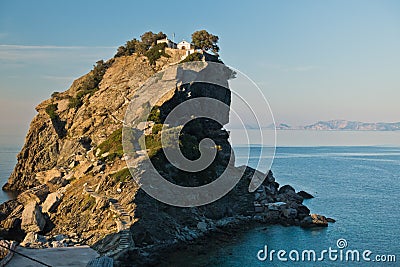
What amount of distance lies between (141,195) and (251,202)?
14.7 meters

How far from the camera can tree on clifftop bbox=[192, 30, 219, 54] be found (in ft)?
191

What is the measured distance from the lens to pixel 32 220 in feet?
116

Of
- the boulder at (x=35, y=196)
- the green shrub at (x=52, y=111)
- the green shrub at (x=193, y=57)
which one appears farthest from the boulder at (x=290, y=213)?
the green shrub at (x=52, y=111)

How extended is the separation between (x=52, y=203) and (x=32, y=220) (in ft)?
10.4

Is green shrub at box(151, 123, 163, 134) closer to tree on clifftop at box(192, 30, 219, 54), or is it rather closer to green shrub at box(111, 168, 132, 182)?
green shrub at box(111, 168, 132, 182)

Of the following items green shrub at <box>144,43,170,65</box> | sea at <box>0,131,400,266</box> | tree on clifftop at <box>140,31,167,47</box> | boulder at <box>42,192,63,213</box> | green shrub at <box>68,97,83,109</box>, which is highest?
tree on clifftop at <box>140,31,167,47</box>

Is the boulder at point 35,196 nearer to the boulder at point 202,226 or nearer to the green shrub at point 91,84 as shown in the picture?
the boulder at point 202,226

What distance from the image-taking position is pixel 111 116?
5291 cm

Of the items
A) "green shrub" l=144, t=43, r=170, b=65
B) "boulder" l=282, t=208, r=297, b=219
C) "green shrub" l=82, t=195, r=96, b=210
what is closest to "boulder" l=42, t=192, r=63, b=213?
"green shrub" l=82, t=195, r=96, b=210

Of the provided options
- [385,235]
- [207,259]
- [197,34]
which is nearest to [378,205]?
[385,235]

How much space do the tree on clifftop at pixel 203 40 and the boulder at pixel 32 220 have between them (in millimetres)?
31574

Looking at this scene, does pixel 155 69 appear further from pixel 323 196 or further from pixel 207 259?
pixel 207 259

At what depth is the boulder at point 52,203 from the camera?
Result: 38.1 m

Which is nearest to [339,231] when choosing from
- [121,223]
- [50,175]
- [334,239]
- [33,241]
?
[334,239]
